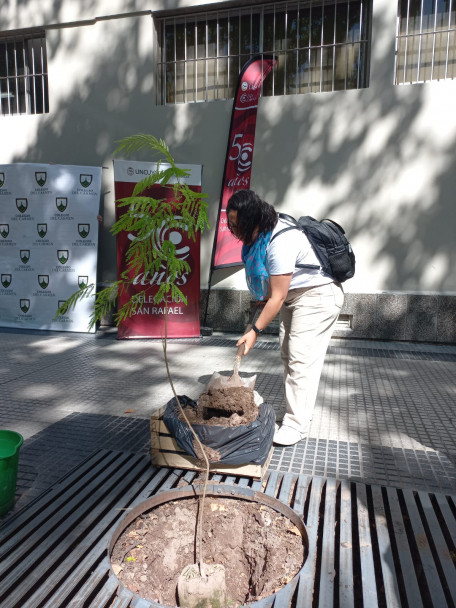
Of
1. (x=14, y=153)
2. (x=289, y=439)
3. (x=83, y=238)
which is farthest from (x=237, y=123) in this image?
(x=289, y=439)

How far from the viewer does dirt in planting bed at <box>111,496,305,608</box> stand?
2.07 metres

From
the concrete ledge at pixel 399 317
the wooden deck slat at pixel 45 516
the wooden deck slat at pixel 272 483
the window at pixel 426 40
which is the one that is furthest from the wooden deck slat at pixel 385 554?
the window at pixel 426 40

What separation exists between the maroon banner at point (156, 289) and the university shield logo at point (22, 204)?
1.79 m

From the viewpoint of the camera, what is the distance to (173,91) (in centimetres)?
787

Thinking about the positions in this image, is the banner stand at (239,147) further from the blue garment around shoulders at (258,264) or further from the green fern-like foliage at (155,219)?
the green fern-like foliage at (155,219)

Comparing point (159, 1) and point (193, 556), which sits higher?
point (159, 1)

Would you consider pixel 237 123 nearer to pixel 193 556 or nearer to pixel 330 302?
pixel 330 302

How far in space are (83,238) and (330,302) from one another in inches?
210

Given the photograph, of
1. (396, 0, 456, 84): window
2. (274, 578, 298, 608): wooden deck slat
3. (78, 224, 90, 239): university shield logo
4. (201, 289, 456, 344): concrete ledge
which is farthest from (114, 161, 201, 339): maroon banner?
(274, 578, 298, 608): wooden deck slat

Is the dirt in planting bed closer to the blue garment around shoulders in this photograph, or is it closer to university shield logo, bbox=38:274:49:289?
A: the blue garment around shoulders

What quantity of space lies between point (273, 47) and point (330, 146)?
6.03ft

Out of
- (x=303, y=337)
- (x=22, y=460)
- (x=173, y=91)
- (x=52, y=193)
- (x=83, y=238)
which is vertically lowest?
(x=22, y=460)

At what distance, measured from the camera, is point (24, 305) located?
782cm

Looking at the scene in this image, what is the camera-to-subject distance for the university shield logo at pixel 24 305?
7.80 m
